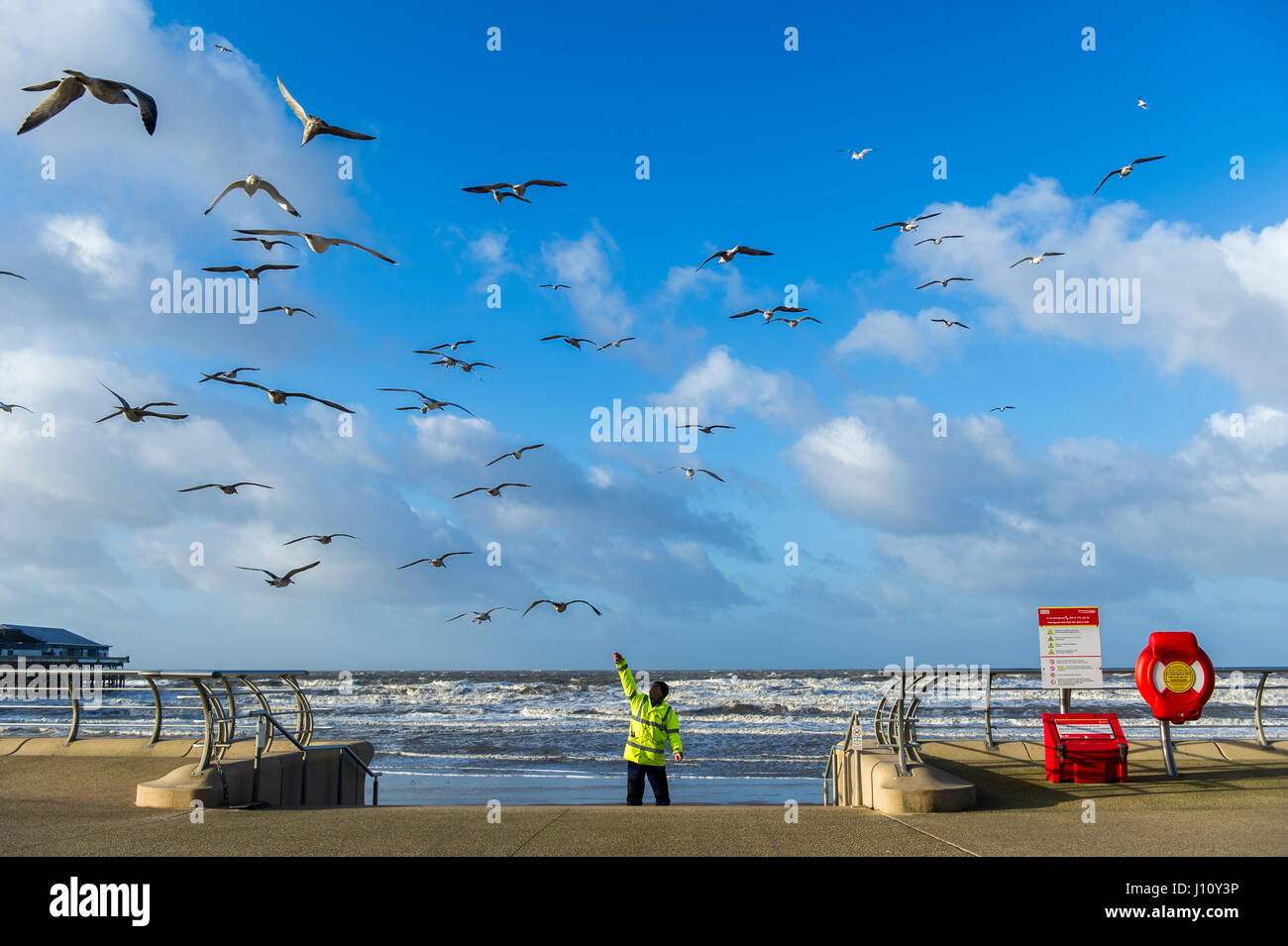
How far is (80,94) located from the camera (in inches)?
334

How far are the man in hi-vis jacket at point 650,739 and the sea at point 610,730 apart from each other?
2.82 metres

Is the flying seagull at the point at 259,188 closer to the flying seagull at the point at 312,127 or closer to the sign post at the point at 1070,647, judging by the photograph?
the flying seagull at the point at 312,127

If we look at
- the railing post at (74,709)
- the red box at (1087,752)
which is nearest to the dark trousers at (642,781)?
the red box at (1087,752)

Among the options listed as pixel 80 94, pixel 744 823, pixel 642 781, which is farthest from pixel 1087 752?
pixel 80 94

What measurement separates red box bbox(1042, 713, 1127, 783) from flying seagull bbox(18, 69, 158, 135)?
10.5m

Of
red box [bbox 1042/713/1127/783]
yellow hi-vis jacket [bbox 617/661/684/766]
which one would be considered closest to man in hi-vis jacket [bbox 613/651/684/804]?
yellow hi-vis jacket [bbox 617/661/684/766]

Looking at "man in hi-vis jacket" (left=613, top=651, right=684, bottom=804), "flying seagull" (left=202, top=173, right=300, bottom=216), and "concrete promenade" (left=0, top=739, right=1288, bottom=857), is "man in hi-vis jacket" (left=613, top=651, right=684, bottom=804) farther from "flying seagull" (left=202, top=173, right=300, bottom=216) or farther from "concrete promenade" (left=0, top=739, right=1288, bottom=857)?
"flying seagull" (left=202, top=173, right=300, bottom=216)

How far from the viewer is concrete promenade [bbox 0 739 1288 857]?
7.08 meters

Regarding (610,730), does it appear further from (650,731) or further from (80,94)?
(80,94)

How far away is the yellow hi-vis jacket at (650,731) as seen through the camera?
10.5m

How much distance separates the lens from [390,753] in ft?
79.9

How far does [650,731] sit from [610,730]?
22129 millimetres
